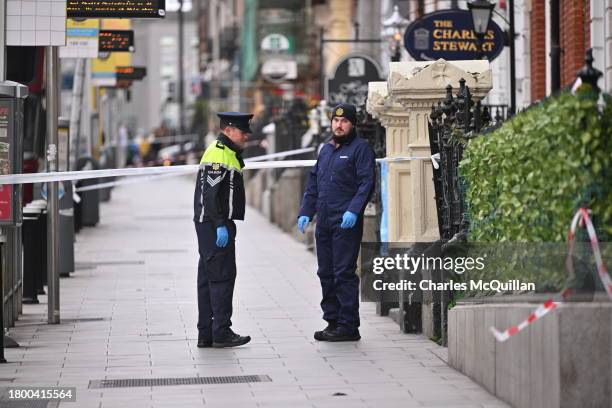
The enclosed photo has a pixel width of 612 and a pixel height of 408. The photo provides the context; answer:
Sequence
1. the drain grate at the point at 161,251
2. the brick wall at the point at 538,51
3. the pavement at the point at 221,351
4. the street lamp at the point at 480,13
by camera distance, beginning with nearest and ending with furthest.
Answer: the pavement at the point at 221,351
the street lamp at the point at 480,13
the brick wall at the point at 538,51
the drain grate at the point at 161,251

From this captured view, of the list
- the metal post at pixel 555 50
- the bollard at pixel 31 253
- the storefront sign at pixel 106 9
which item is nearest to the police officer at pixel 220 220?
the storefront sign at pixel 106 9

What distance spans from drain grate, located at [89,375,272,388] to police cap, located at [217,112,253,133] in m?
2.57

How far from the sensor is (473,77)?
13.7 meters

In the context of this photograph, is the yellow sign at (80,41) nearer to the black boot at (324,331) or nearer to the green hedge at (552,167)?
the black boot at (324,331)

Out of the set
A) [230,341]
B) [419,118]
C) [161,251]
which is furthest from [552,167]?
[161,251]

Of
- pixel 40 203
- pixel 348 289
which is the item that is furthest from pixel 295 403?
pixel 40 203

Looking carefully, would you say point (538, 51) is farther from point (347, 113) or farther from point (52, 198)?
point (347, 113)

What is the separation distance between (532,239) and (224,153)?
4231 millimetres

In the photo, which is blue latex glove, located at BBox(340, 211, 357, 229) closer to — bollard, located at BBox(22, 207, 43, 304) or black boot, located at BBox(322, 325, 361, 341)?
black boot, located at BBox(322, 325, 361, 341)

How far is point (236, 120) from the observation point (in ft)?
43.3

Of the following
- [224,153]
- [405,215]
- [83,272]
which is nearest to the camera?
[224,153]

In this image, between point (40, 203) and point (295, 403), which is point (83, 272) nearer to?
point (40, 203)

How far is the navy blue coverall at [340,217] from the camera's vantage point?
13.3 metres

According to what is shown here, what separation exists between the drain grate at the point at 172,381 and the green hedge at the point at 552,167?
1.94 m
